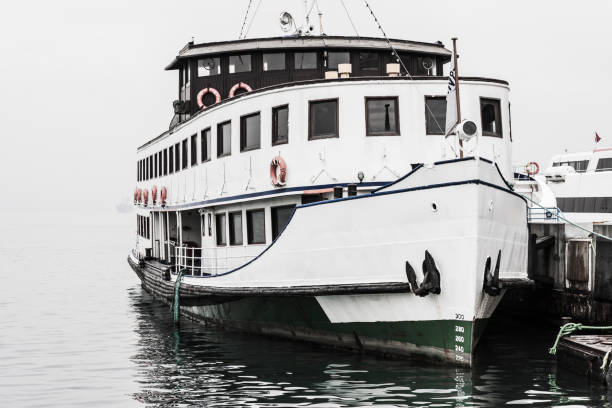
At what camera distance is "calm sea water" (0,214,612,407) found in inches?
463

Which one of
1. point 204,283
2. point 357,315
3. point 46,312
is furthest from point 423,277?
point 46,312

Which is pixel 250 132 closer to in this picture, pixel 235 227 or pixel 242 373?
pixel 235 227

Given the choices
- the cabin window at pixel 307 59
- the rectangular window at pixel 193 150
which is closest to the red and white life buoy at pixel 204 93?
the rectangular window at pixel 193 150

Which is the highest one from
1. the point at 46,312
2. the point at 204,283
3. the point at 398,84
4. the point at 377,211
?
the point at 398,84

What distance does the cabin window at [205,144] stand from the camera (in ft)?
61.2

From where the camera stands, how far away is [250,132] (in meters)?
16.7

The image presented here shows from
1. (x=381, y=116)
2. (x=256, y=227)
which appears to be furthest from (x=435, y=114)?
(x=256, y=227)

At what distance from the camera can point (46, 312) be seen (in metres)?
25.5

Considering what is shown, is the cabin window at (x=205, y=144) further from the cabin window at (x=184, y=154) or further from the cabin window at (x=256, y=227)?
the cabin window at (x=256, y=227)

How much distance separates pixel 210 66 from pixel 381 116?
7.84 meters

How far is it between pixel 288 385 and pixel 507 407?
11.6 feet

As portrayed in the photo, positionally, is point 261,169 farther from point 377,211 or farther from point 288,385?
point 288,385

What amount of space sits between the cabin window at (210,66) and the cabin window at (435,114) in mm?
8093

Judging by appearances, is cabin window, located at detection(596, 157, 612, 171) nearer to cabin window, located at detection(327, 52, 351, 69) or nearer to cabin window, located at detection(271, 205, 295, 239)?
cabin window, located at detection(327, 52, 351, 69)
